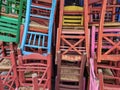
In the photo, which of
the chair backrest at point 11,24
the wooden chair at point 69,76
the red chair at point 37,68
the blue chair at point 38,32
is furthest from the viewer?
the chair backrest at point 11,24

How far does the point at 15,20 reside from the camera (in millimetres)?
2828

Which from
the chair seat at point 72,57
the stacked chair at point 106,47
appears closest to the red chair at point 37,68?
the chair seat at point 72,57

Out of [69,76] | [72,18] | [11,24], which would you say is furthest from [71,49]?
[11,24]

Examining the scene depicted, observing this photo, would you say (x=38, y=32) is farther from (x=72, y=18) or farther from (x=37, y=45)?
(x=72, y=18)

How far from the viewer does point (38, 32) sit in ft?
9.06

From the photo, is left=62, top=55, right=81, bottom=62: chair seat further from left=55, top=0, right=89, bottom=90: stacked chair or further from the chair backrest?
the chair backrest

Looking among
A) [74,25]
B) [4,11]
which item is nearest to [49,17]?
[74,25]

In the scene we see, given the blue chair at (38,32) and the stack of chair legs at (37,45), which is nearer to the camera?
the stack of chair legs at (37,45)

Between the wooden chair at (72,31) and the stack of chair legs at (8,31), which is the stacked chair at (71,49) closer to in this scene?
the wooden chair at (72,31)

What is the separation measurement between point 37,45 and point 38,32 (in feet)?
0.57

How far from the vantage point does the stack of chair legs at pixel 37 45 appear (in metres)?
2.44

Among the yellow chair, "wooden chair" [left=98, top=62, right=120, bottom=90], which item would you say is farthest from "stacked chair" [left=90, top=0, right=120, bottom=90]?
the yellow chair

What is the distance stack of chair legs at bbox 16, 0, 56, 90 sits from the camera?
244 cm

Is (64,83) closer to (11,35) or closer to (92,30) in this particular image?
(92,30)
